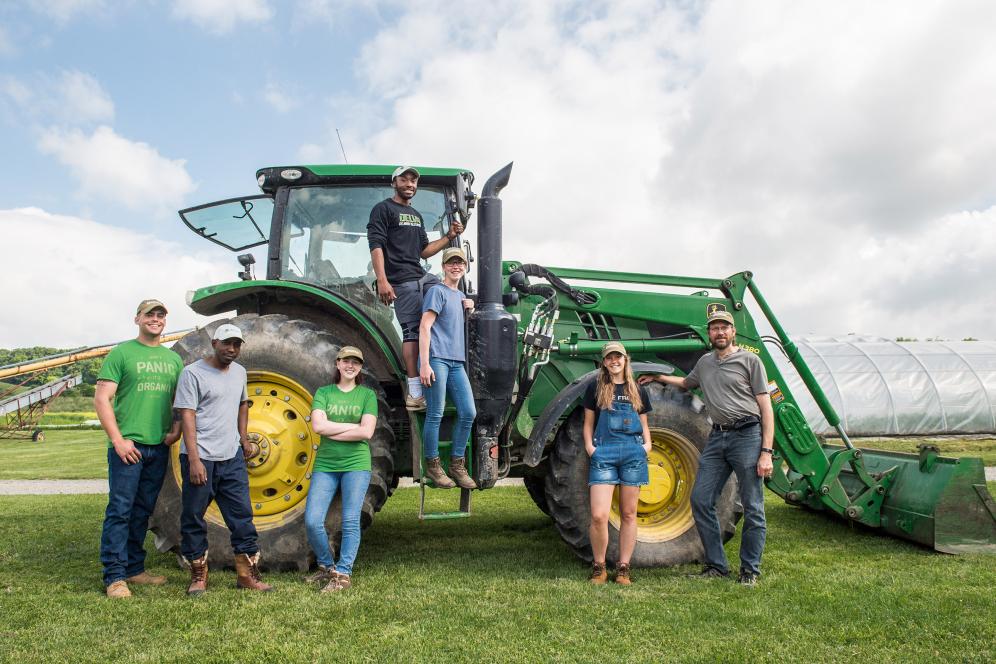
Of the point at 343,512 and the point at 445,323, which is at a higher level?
the point at 445,323

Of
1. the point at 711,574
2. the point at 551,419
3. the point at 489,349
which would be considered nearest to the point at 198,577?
the point at 489,349

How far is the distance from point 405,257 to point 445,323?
22.0 inches

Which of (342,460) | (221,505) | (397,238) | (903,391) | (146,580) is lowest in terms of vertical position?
(146,580)

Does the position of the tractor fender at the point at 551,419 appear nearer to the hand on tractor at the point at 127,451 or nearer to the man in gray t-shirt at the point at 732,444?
the man in gray t-shirt at the point at 732,444

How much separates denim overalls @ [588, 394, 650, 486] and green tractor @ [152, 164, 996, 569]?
27cm

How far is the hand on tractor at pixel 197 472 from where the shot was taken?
404cm

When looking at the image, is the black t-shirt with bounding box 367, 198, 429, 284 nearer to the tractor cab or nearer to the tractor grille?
the tractor cab

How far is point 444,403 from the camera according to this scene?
176 inches

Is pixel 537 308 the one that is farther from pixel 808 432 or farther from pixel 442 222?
pixel 808 432

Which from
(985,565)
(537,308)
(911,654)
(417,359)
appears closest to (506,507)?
(537,308)

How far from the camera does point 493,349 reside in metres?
4.64

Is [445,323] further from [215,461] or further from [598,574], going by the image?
[598,574]

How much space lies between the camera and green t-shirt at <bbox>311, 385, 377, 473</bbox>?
4277 mm

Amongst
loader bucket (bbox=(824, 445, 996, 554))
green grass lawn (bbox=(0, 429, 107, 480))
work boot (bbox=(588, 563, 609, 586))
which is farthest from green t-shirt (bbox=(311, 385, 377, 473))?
green grass lawn (bbox=(0, 429, 107, 480))
